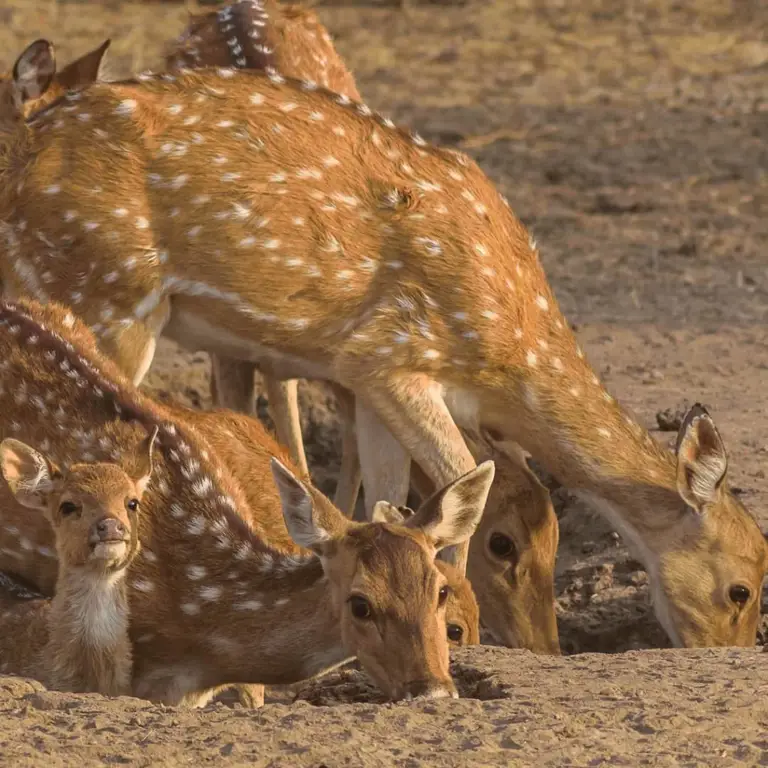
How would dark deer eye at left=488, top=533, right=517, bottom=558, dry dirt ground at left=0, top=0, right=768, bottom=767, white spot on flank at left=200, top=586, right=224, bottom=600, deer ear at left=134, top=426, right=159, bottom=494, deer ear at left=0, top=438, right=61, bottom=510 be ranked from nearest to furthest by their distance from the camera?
dry dirt ground at left=0, top=0, right=768, bottom=767 → deer ear at left=0, top=438, right=61, bottom=510 → deer ear at left=134, top=426, right=159, bottom=494 → white spot on flank at left=200, top=586, right=224, bottom=600 → dark deer eye at left=488, top=533, right=517, bottom=558

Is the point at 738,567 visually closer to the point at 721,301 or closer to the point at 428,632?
the point at 428,632

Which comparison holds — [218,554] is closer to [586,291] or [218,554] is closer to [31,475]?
[31,475]

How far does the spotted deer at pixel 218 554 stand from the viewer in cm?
626

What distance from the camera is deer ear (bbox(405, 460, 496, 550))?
653cm

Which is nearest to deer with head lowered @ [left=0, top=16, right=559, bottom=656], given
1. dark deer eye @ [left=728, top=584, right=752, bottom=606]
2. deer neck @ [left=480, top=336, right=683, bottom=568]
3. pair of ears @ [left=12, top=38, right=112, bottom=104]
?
deer neck @ [left=480, top=336, right=683, bottom=568]

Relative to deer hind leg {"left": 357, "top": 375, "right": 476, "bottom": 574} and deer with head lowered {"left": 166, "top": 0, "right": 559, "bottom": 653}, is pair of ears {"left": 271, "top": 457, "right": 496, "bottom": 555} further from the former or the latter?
deer hind leg {"left": 357, "top": 375, "right": 476, "bottom": 574}

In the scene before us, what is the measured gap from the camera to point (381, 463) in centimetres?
839

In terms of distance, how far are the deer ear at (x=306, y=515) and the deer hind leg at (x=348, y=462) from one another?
2571 millimetres

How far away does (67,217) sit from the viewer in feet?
25.1

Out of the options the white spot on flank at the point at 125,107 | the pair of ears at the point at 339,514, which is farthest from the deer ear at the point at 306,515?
the white spot on flank at the point at 125,107

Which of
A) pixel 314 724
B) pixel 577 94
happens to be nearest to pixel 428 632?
pixel 314 724

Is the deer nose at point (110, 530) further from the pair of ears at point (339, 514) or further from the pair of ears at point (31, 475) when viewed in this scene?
the pair of ears at point (339, 514)

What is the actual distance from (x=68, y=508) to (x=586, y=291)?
596 centimetres

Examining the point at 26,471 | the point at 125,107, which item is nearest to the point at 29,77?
the point at 125,107
